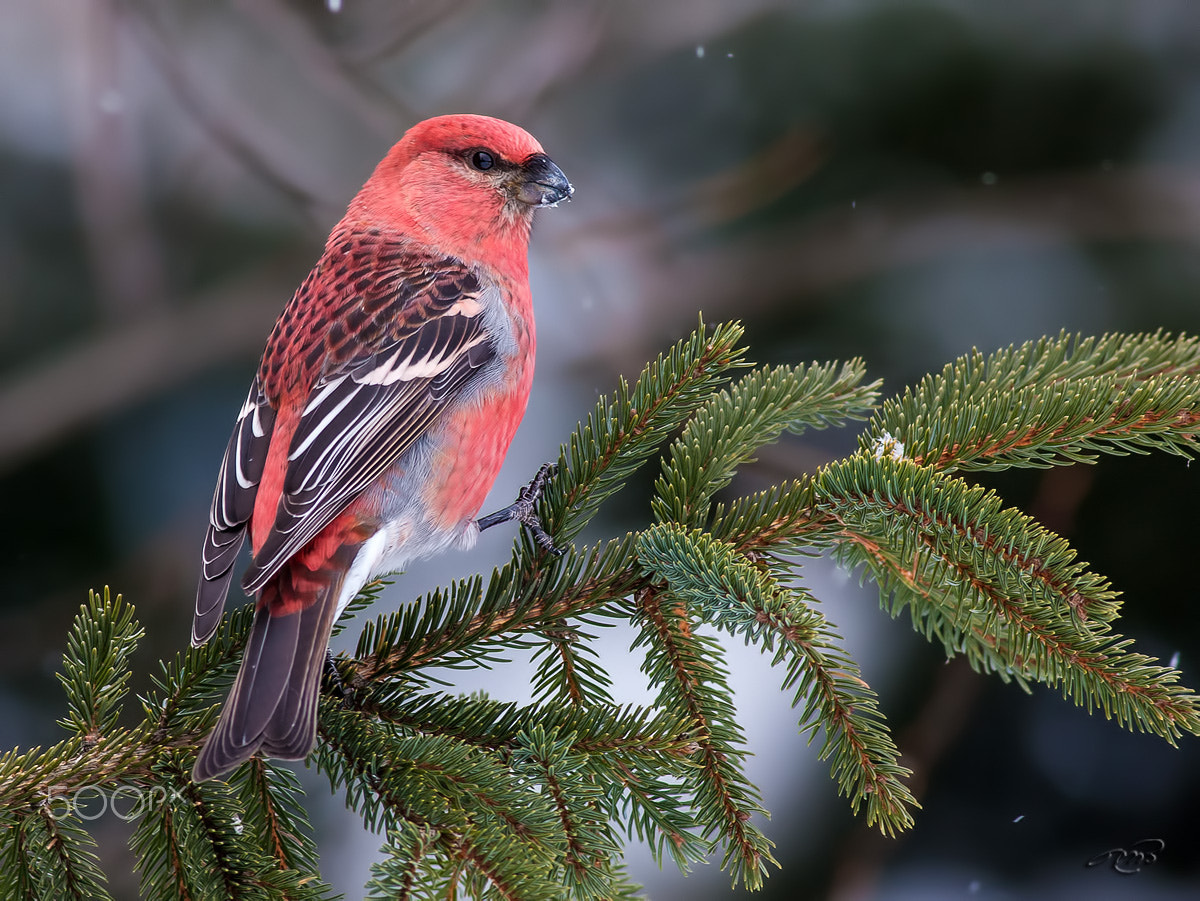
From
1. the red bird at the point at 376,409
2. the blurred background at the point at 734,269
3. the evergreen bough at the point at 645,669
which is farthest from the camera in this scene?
the blurred background at the point at 734,269

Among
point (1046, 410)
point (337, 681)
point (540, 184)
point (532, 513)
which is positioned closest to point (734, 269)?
point (540, 184)

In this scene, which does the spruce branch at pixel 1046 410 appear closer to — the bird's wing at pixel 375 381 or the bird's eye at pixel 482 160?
the bird's wing at pixel 375 381

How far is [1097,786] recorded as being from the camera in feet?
10.0

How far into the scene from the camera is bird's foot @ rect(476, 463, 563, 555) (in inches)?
81.2

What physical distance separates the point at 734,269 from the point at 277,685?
246 centimetres

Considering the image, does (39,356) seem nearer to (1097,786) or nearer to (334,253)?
(334,253)

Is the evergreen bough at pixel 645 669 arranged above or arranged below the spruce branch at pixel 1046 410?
below

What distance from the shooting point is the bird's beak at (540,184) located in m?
2.89

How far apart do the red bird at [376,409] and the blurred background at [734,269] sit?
813 mm

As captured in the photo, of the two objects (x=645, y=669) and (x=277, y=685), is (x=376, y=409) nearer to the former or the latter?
(x=277, y=685)

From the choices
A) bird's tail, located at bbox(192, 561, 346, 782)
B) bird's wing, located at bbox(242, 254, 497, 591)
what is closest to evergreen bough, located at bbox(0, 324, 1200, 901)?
bird's tail, located at bbox(192, 561, 346, 782)

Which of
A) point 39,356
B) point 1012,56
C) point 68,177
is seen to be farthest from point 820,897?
point 68,177
